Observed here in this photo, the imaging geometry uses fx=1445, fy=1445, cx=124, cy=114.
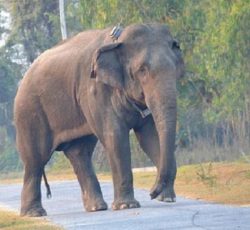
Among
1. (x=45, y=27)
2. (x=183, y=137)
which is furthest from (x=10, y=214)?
(x=45, y=27)

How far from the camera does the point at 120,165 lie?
2084 centimetres

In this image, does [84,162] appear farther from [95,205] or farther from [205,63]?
[205,63]

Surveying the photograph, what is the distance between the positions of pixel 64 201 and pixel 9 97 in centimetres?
3637

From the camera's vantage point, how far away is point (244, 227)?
52.0 ft

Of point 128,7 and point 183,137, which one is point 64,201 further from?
point 183,137

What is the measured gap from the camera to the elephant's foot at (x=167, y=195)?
2000 cm

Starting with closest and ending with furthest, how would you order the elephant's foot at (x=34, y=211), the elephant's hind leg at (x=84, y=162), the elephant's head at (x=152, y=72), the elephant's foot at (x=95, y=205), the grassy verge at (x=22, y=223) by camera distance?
the grassy verge at (x=22, y=223) < the elephant's head at (x=152, y=72) < the elephant's foot at (x=95, y=205) < the elephant's foot at (x=34, y=211) < the elephant's hind leg at (x=84, y=162)

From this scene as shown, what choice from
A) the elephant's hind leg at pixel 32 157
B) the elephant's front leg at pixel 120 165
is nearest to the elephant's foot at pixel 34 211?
the elephant's hind leg at pixel 32 157

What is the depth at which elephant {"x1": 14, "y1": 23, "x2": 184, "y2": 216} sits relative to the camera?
20172 mm

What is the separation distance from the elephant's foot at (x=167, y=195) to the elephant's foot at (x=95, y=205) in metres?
1.37

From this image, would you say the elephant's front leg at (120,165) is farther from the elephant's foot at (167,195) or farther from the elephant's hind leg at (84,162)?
the elephant's hind leg at (84,162)

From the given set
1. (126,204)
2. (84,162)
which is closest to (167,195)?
(126,204)

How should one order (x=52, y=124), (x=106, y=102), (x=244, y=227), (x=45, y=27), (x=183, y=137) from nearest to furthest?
(x=244, y=227), (x=106, y=102), (x=52, y=124), (x=183, y=137), (x=45, y=27)

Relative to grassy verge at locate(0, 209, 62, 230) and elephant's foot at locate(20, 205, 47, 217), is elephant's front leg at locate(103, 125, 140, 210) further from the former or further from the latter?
elephant's foot at locate(20, 205, 47, 217)
